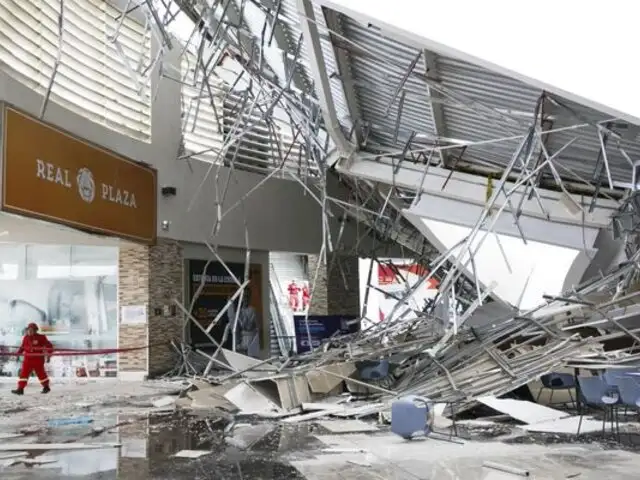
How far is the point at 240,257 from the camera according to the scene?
20859mm

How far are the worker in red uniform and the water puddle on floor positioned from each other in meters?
4.20

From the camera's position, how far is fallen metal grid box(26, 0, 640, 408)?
9.34m

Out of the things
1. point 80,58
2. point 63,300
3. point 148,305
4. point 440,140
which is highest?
point 80,58

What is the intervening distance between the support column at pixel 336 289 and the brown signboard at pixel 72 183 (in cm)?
676

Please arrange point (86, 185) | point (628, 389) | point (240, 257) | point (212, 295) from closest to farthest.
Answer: point (628, 389), point (86, 185), point (212, 295), point (240, 257)

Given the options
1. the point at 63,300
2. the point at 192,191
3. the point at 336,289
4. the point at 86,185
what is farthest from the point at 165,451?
the point at 336,289

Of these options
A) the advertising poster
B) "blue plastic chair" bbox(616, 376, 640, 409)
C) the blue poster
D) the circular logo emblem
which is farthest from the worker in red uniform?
"blue plastic chair" bbox(616, 376, 640, 409)

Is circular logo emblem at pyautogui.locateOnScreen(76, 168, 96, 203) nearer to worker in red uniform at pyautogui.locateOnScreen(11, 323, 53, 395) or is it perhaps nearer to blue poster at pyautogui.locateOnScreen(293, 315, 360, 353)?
worker in red uniform at pyautogui.locateOnScreen(11, 323, 53, 395)

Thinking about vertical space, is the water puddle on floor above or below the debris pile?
below

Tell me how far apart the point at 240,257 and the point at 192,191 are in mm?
2583

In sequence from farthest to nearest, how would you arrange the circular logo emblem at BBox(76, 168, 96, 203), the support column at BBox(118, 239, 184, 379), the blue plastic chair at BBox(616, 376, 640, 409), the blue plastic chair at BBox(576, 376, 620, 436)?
the support column at BBox(118, 239, 184, 379), the circular logo emblem at BBox(76, 168, 96, 203), the blue plastic chair at BBox(576, 376, 620, 436), the blue plastic chair at BBox(616, 376, 640, 409)

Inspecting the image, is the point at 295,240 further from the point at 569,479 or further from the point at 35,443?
the point at 569,479

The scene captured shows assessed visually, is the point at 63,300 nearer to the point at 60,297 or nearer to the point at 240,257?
the point at 60,297

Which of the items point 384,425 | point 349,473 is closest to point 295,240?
point 384,425
